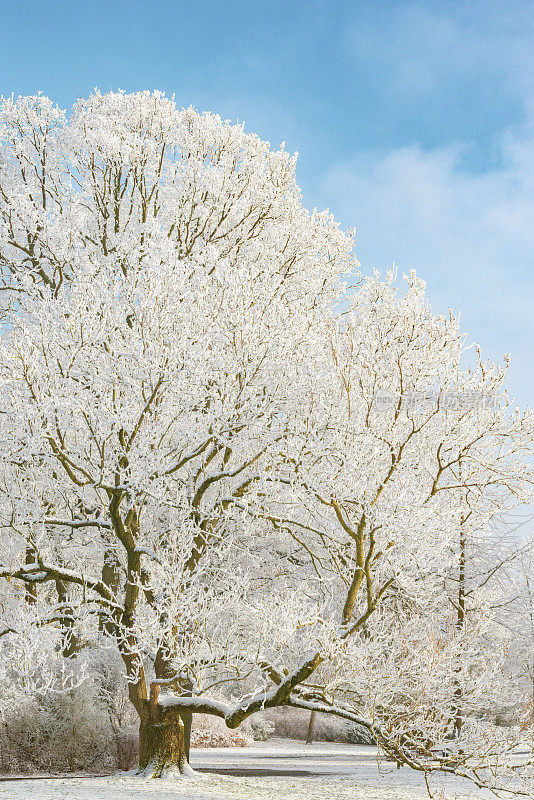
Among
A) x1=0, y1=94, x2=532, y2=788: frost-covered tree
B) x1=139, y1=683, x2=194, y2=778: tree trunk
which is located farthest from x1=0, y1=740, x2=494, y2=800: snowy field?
x1=0, y1=94, x2=532, y2=788: frost-covered tree

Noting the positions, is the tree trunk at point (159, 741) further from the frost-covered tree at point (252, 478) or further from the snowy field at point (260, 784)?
the snowy field at point (260, 784)

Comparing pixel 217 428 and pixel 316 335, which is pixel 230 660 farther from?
pixel 316 335

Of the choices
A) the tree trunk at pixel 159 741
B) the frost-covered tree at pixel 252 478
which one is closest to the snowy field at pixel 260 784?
the tree trunk at pixel 159 741

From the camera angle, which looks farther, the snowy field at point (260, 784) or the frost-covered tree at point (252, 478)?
the snowy field at point (260, 784)

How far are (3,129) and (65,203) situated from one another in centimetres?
225

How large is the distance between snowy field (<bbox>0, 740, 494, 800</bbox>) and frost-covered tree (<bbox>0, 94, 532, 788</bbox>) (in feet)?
3.47

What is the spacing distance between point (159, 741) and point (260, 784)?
3110 millimetres

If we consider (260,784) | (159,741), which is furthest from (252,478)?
(260,784)

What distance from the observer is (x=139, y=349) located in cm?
1081

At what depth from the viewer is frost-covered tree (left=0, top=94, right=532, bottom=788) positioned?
9.69 meters

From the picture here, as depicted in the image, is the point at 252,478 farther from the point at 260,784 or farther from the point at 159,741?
the point at 260,784

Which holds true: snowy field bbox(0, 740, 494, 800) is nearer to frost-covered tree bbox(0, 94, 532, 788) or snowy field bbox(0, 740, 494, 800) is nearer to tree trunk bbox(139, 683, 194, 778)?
tree trunk bbox(139, 683, 194, 778)

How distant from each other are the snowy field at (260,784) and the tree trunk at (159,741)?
12.2 inches

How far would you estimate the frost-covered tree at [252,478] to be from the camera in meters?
9.69
